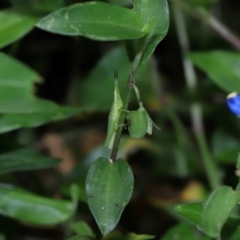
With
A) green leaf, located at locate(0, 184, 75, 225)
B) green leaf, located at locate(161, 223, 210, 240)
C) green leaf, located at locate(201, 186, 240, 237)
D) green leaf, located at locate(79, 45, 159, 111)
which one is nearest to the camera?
green leaf, located at locate(201, 186, 240, 237)

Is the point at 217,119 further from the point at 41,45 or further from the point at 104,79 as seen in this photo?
the point at 41,45

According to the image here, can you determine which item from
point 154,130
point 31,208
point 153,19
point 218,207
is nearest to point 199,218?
point 218,207

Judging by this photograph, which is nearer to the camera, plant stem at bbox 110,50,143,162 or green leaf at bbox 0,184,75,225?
plant stem at bbox 110,50,143,162

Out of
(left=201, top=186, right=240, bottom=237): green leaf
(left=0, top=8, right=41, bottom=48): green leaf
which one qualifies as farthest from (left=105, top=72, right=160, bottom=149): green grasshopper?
(left=0, top=8, right=41, bottom=48): green leaf

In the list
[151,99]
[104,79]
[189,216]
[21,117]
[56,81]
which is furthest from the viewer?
[56,81]

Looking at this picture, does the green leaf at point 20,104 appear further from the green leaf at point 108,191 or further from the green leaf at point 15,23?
the green leaf at point 108,191

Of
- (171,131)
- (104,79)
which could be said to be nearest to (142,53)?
(104,79)

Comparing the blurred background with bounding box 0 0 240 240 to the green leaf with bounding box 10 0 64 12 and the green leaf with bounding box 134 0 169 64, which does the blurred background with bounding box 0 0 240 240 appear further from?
the green leaf with bounding box 134 0 169 64

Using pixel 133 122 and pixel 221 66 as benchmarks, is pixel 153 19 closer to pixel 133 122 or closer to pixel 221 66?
pixel 133 122
